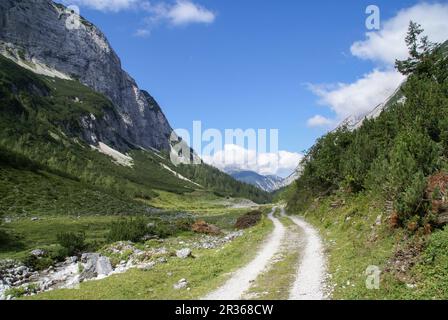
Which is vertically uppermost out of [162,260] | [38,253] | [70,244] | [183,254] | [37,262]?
[183,254]

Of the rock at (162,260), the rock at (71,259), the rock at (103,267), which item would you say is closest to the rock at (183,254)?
the rock at (162,260)

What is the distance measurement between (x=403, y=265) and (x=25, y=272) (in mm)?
26755

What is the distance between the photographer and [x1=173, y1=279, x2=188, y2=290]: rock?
63.0ft

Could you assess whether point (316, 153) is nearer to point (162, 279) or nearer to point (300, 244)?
point (300, 244)

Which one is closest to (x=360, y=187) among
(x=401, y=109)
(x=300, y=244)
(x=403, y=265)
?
(x=401, y=109)

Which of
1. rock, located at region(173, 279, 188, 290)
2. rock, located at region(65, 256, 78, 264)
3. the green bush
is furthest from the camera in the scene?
the green bush

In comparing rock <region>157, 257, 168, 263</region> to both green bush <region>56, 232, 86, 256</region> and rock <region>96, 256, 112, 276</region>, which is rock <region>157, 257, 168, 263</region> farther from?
green bush <region>56, 232, 86, 256</region>

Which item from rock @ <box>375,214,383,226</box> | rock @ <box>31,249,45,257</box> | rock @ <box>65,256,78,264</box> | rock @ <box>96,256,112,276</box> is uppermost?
rock @ <box>375,214,383,226</box>

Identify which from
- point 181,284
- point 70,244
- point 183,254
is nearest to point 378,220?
point 181,284

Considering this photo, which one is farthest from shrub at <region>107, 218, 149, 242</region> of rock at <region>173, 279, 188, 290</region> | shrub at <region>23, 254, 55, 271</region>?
rock at <region>173, 279, 188, 290</region>

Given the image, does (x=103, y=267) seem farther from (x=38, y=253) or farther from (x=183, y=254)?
(x=38, y=253)

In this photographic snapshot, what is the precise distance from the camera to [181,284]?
64.2ft

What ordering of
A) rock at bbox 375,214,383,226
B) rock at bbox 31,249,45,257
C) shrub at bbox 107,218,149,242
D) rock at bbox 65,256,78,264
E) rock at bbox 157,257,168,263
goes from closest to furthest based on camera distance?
rock at bbox 375,214,383,226 < rock at bbox 157,257,168,263 < rock at bbox 65,256,78,264 < rock at bbox 31,249,45,257 < shrub at bbox 107,218,149,242

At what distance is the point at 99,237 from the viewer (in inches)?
1992
